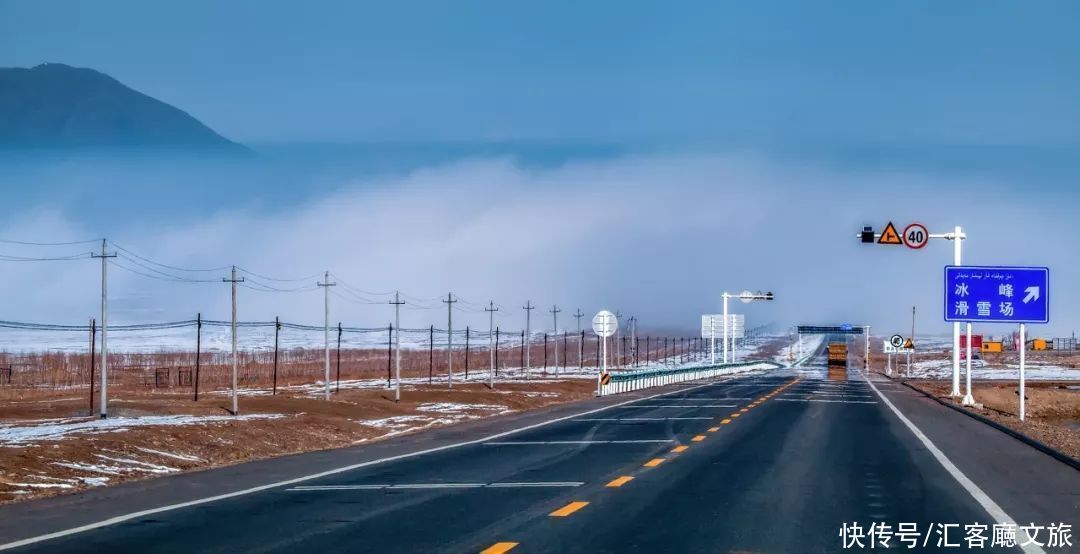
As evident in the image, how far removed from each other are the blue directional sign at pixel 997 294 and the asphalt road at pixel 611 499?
1346 centimetres

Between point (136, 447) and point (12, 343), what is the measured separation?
191382mm

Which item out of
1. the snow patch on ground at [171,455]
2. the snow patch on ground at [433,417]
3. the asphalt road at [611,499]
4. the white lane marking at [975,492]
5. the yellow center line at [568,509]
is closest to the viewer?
the asphalt road at [611,499]

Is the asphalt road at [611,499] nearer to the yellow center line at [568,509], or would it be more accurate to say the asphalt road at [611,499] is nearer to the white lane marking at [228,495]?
the yellow center line at [568,509]

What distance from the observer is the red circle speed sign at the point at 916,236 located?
4000cm

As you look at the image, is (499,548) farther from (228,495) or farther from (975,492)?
(975,492)

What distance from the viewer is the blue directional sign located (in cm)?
3744

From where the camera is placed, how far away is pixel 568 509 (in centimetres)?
1358

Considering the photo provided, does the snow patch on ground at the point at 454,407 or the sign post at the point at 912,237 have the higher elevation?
the sign post at the point at 912,237

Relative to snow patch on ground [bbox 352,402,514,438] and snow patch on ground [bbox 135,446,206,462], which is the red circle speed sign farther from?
snow patch on ground [bbox 135,446,206,462]

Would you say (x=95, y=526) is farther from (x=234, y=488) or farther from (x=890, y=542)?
(x=890, y=542)

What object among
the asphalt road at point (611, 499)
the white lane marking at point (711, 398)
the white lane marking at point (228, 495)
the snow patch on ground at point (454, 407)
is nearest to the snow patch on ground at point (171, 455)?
the asphalt road at point (611, 499)

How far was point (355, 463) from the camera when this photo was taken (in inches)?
804

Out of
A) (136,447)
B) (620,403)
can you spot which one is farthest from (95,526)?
(620,403)

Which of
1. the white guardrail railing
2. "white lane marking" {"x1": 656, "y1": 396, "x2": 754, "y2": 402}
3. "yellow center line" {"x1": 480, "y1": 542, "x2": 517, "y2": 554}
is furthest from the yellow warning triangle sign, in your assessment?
"yellow center line" {"x1": 480, "y1": 542, "x2": 517, "y2": 554}
